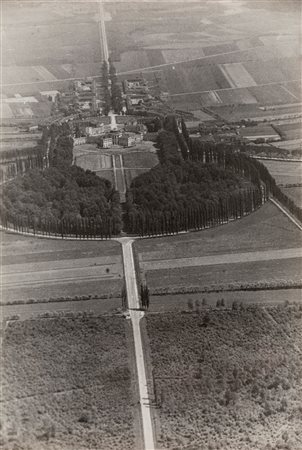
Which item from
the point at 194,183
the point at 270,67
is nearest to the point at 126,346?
the point at 194,183

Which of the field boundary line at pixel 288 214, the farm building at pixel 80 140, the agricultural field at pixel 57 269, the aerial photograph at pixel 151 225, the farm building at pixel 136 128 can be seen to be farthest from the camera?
the farm building at pixel 136 128

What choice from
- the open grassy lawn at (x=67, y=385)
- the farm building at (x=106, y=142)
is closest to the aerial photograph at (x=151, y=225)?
the open grassy lawn at (x=67, y=385)

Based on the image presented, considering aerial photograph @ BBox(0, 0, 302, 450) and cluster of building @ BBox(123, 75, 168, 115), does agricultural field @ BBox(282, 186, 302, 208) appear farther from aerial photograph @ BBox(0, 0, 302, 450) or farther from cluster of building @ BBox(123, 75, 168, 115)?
cluster of building @ BBox(123, 75, 168, 115)

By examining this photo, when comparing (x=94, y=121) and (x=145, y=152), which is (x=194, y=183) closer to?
(x=145, y=152)

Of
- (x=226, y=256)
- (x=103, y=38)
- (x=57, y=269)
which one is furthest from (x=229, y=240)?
(x=103, y=38)

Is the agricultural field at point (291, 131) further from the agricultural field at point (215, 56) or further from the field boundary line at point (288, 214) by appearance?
the field boundary line at point (288, 214)

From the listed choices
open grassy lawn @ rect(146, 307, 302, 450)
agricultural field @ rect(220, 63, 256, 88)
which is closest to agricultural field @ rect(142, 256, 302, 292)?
open grassy lawn @ rect(146, 307, 302, 450)
